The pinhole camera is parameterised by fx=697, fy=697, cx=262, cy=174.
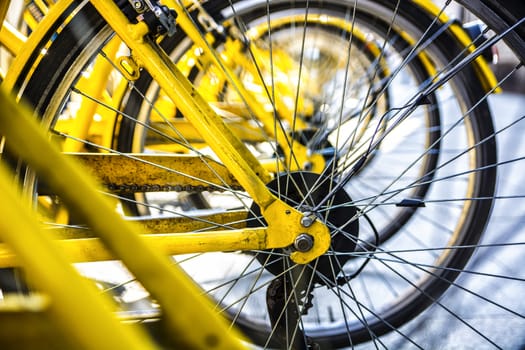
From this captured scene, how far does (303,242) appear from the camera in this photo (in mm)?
1293

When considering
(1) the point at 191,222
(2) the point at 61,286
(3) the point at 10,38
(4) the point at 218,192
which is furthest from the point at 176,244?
(3) the point at 10,38

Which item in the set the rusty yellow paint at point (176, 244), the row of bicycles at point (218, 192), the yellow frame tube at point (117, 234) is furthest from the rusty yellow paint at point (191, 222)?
the yellow frame tube at point (117, 234)

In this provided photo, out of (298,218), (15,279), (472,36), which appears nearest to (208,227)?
(298,218)

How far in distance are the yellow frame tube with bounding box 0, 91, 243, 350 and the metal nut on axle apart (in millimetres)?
574

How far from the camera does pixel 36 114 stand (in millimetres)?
1330

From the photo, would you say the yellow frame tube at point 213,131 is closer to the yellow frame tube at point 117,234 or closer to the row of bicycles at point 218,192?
the row of bicycles at point 218,192

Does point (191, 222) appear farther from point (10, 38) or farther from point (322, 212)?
point (10, 38)

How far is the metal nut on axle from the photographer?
1.29 m

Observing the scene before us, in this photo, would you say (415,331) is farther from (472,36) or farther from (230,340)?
(230,340)

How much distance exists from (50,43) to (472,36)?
949 mm

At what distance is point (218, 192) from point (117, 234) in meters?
1.07

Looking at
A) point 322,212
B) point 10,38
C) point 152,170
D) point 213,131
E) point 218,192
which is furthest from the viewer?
point 10,38

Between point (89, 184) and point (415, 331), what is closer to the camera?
point (89, 184)

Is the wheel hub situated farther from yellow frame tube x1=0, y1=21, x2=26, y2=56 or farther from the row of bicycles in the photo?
yellow frame tube x1=0, y1=21, x2=26, y2=56
